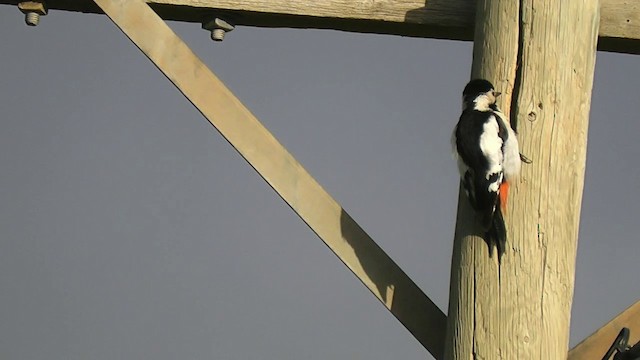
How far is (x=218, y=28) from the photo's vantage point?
329cm

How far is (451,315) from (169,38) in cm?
98

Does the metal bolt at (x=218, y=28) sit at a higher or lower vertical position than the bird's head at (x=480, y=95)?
higher

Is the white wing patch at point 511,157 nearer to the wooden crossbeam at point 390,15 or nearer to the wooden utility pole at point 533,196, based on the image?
the wooden utility pole at point 533,196

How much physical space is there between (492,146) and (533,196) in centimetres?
15

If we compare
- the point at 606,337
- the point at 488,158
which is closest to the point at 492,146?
the point at 488,158

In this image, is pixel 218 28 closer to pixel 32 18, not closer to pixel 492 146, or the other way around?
pixel 32 18

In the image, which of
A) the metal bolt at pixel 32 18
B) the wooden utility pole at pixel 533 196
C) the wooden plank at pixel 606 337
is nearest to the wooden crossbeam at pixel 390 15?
the wooden utility pole at pixel 533 196

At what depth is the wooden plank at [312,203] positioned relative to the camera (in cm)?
312

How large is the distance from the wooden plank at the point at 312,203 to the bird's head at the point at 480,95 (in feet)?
1.36

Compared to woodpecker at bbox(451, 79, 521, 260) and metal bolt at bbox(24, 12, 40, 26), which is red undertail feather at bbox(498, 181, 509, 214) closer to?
woodpecker at bbox(451, 79, 521, 260)

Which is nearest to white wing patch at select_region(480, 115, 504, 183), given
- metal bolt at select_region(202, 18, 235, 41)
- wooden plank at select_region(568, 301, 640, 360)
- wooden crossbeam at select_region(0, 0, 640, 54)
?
wooden crossbeam at select_region(0, 0, 640, 54)

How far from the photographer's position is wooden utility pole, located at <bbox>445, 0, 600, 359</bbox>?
2928mm

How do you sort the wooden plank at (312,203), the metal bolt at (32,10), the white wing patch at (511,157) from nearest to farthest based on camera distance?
the white wing patch at (511,157) < the wooden plank at (312,203) < the metal bolt at (32,10)

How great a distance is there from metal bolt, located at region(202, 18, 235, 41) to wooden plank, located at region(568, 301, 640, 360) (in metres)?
1.19
